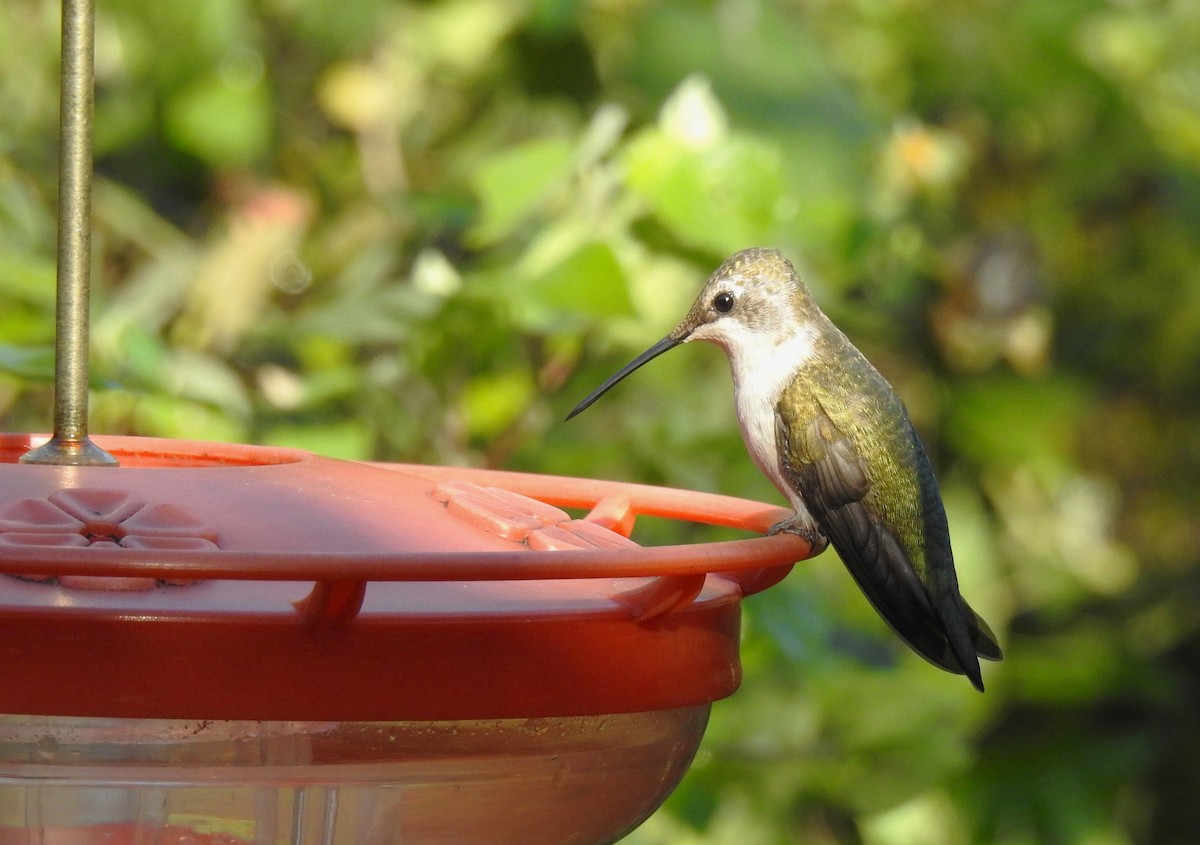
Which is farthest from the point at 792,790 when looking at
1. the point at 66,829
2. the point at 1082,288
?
the point at 1082,288

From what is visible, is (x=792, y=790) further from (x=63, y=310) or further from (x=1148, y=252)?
(x=1148, y=252)

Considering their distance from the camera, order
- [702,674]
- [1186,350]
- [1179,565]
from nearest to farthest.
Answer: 1. [702,674]
2. [1186,350]
3. [1179,565]

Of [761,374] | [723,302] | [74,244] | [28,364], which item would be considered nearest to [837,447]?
[761,374]

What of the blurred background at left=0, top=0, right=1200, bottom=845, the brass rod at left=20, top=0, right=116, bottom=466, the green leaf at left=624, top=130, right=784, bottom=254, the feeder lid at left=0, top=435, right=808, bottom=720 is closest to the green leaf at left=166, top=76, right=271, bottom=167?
the blurred background at left=0, top=0, right=1200, bottom=845

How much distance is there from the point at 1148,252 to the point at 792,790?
3740 mm

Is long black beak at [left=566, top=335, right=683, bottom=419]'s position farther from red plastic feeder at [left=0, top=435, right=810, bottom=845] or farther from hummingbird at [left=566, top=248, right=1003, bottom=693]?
red plastic feeder at [left=0, top=435, right=810, bottom=845]

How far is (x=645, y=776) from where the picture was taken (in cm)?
162

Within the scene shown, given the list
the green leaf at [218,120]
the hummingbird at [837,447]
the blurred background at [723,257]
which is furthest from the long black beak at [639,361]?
the green leaf at [218,120]

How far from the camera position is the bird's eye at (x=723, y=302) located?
290 centimetres

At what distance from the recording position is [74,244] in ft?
5.41

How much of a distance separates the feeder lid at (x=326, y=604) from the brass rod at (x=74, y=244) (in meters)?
0.09

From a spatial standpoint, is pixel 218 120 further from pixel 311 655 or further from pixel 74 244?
pixel 311 655

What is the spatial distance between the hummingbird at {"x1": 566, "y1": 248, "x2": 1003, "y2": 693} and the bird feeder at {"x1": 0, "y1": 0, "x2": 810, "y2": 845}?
1.01 metres

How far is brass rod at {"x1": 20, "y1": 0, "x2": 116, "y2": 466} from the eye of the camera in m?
1.63
